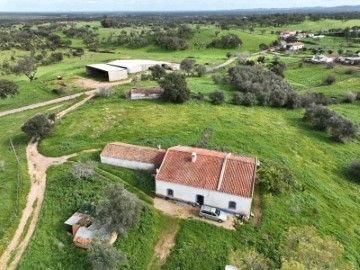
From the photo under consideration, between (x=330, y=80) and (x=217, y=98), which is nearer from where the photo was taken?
(x=217, y=98)

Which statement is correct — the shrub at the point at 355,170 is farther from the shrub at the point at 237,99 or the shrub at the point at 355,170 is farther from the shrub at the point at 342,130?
the shrub at the point at 237,99

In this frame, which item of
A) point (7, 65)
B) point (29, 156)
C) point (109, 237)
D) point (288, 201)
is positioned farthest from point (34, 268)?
point (7, 65)

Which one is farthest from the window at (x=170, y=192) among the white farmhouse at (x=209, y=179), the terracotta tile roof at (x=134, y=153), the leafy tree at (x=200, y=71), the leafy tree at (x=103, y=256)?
the leafy tree at (x=200, y=71)

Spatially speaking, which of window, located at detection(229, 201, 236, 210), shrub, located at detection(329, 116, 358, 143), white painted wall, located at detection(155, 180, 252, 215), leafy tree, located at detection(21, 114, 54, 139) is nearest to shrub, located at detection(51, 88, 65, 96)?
leafy tree, located at detection(21, 114, 54, 139)

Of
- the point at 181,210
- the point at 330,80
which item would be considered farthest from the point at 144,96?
the point at 330,80

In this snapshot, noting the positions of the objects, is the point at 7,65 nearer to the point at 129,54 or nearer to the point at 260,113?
the point at 129,54

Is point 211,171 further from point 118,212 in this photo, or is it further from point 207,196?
point 118,212

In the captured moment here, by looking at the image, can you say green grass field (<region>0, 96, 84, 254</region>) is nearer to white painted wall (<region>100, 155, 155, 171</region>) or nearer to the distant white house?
white painted wall (<region>100, 155, 155, 171</region>)
